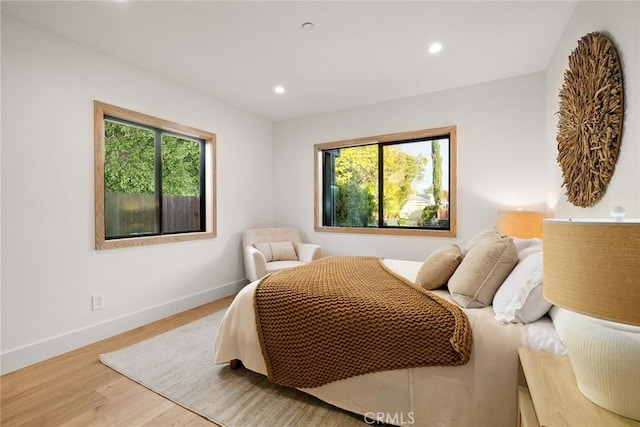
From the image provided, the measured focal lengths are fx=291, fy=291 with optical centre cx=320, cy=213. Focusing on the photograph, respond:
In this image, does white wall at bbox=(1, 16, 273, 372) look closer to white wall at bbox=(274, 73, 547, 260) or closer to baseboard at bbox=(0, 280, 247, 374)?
baseboard at bbox=(0, 280, 247, 374)

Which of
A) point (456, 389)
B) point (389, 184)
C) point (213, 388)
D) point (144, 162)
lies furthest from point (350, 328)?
point (144, 162)

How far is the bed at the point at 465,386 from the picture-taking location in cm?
133

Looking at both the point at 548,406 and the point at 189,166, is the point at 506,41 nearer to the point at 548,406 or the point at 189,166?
the point at 548,406

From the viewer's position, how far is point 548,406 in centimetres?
92

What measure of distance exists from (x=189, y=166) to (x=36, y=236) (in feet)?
5.33

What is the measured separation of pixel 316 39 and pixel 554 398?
8.43 ft

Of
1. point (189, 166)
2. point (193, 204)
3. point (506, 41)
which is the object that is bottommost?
point (193, 204)

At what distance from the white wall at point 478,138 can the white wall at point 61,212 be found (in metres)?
2.23

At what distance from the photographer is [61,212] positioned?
2324 mm

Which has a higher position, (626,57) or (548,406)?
(626,57)

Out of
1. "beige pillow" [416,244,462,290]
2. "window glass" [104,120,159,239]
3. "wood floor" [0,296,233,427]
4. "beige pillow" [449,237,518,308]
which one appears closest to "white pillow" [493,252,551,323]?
"beige pillow" [449,237,518,308]

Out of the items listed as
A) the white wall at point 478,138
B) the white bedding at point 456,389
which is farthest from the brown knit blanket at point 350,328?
the white wall at point 478,138

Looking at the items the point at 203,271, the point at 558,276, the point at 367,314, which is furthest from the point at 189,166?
the point at 558,276

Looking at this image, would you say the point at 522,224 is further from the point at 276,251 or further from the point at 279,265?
the point at 276,251
